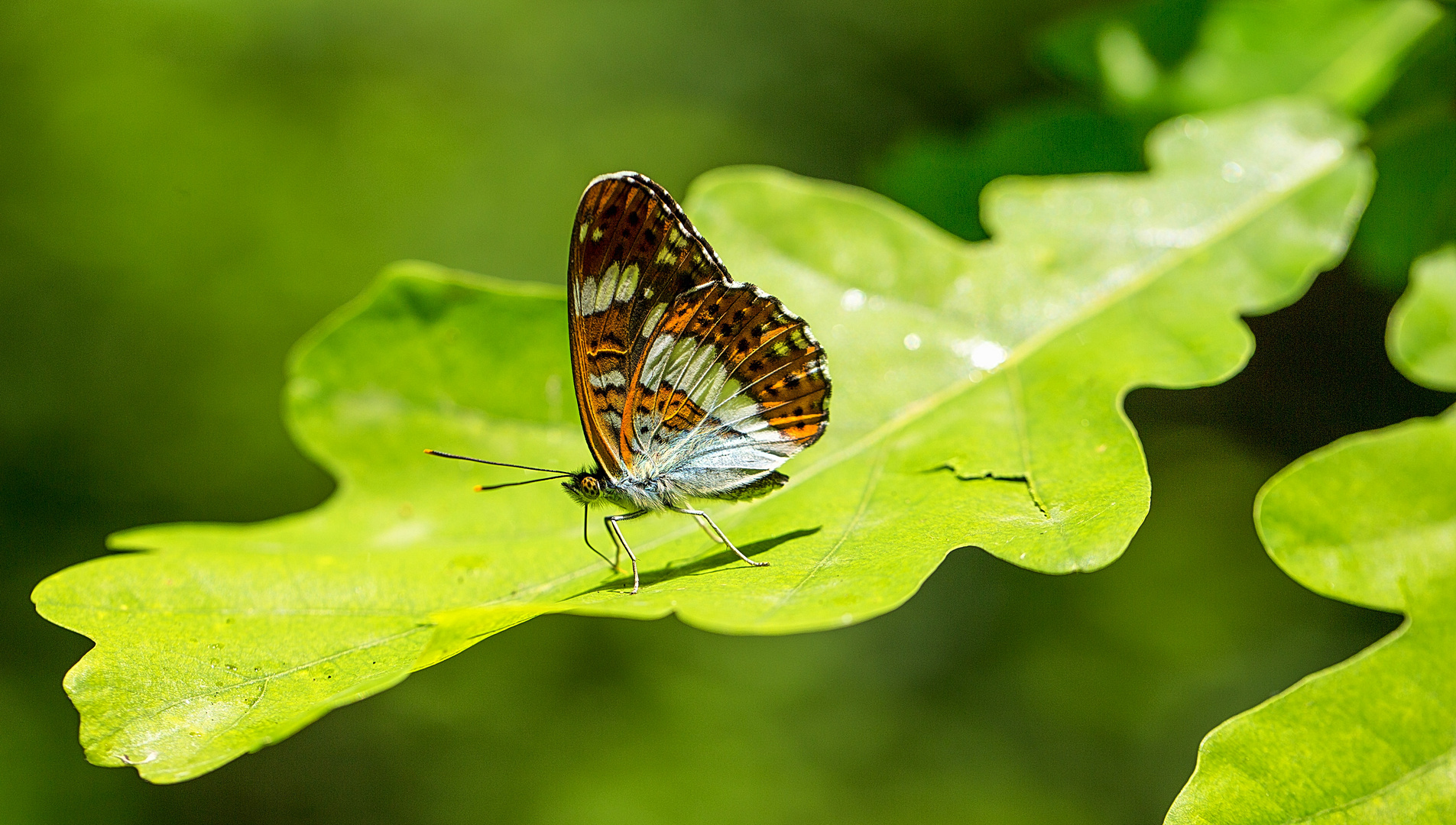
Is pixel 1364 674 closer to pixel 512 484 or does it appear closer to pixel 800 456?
pixel 800 456

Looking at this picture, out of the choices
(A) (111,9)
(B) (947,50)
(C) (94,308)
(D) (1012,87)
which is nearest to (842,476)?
(D) (1012,87)

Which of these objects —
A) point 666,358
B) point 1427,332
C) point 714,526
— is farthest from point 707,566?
point 1427,332

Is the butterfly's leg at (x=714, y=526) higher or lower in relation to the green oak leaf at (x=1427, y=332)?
lower

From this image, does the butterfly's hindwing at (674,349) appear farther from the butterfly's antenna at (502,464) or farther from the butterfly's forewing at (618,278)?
the butterfly's antenna at (502,464)

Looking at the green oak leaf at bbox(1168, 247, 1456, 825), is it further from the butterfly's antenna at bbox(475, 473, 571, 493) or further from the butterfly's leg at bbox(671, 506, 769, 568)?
the butterfly's antenna at bbox(475, 473, 571, 493)

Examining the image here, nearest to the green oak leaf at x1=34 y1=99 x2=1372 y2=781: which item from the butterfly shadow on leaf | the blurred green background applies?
the butterfly shadow on leaf

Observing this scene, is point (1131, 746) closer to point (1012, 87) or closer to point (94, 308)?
point (1012, 87)

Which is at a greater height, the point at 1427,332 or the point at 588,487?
the point at 1427,332

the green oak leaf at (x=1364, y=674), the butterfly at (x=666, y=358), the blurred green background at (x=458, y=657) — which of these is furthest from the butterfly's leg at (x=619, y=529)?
the blurred green background at (x=458, y=657)
